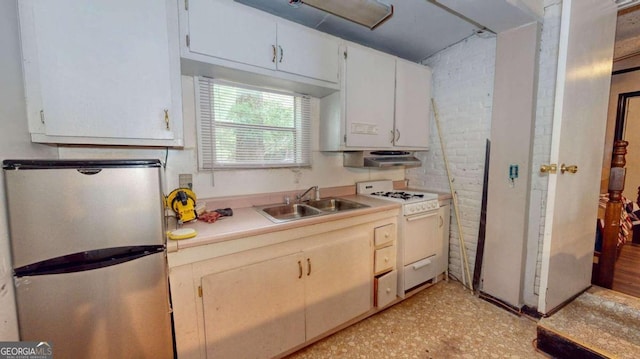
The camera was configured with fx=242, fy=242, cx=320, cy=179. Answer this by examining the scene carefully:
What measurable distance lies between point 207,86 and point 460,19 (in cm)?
223

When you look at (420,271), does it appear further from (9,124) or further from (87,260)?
(9,124)

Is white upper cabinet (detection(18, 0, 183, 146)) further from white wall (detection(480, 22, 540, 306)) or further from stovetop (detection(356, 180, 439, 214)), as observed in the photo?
white wall (detection(480, 22, 540, 306))

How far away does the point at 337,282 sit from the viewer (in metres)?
1.78

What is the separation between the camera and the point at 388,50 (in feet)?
8.56

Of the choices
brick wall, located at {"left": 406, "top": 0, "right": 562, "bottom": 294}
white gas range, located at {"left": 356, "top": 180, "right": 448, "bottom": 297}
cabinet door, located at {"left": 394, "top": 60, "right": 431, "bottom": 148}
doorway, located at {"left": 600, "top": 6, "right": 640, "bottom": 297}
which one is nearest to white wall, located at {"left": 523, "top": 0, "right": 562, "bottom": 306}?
brick wall, located at {"left": 406, "top": 0, "right": 562, "bottom": 294}

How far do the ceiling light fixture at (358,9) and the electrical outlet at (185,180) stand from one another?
143cm

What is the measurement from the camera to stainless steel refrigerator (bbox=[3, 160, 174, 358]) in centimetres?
96

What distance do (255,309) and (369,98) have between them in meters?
1.89

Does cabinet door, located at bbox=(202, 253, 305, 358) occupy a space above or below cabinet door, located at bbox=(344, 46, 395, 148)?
below

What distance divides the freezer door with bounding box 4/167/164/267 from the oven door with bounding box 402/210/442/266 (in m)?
1.87

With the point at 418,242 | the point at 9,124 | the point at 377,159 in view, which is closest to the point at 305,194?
the point at 377,159

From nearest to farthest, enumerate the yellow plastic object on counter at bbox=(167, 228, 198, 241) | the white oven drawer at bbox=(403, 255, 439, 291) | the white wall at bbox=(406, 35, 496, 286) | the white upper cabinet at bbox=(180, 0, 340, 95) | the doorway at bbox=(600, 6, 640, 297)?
the yellow plastic object on counter at bbox=(167, 228, 198, 241) < the white upper cabinet at bbox=(180, 0, 340, 95) < the white oven drawer at bbox=(403, 255, 439, 291) < the white wall at bbox=(406, 35, 496, 286) < the doorway at bbox=(600, 6, 640, 297)

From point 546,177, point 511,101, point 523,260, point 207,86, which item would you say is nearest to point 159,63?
point 207,86

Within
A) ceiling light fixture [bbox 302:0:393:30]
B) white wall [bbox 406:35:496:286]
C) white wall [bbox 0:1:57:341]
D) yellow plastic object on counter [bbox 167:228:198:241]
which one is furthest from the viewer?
white wall [bbox 406:35:496:286]
